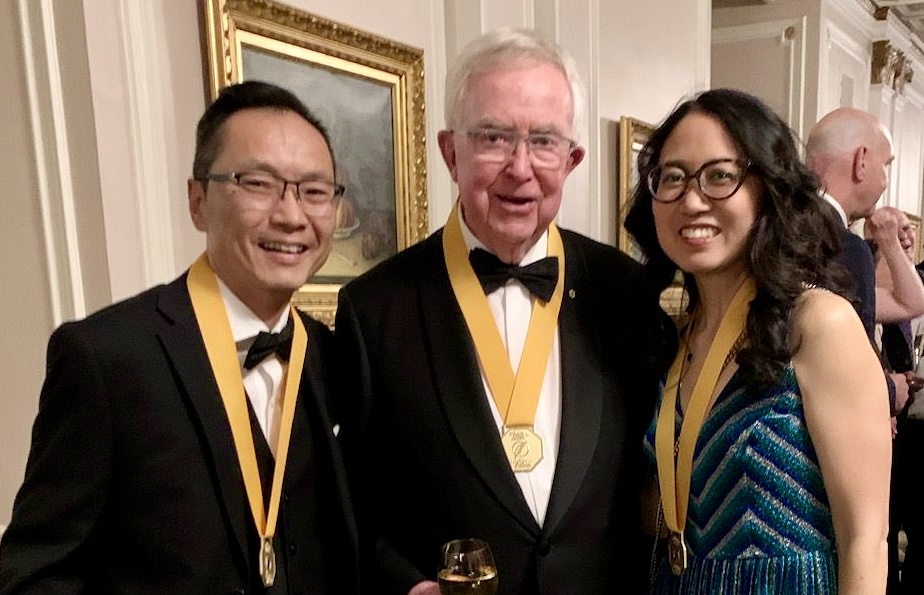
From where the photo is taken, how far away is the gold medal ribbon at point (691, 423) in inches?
62.2

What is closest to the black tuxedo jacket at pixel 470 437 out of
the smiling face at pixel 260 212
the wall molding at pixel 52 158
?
the smiling face at pixel 260 212

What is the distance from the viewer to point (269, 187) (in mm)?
1420

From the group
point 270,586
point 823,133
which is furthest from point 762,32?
point 270,586

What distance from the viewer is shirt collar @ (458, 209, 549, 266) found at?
1.79m

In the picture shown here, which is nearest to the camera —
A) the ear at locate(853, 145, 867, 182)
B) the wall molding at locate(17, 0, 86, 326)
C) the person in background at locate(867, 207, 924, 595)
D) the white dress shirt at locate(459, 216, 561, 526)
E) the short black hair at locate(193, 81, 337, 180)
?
the short black hair at locate(193, 81, 337, 180)

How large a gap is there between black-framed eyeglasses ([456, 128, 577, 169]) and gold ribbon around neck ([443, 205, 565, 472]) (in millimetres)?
231

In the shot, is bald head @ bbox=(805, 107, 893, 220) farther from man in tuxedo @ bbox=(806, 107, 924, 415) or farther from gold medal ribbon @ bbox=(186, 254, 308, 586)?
gold medal ribbon @ bbox=(186, 254, 308, 586)

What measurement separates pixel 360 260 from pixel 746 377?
1612mm

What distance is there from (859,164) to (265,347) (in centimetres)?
277

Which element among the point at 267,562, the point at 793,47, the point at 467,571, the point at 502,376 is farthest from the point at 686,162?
the point at 793,47

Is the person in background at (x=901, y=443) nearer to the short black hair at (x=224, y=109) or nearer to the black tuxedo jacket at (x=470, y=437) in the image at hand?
the black tuxedo jacket at (x=470, y=437)

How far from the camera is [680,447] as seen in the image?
1605 mm

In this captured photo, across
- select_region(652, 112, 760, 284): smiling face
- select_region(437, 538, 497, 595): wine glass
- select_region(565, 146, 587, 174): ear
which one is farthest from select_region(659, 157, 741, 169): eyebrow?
select_region(437, 538, 497, 595): wine glass

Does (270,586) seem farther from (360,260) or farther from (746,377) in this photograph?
(360,260)
